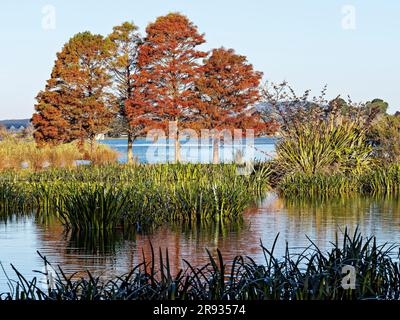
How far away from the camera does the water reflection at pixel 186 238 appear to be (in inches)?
439

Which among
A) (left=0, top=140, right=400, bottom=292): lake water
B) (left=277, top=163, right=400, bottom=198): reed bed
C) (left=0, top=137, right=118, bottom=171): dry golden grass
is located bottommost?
→ (left=0, top=140, right=400, bottom=292): lake water

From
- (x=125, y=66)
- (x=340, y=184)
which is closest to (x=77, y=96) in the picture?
(x=125, y=66)

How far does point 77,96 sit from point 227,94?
8343 mm

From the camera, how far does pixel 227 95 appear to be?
1735 inches

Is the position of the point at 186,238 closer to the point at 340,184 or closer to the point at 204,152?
the point at 340,184

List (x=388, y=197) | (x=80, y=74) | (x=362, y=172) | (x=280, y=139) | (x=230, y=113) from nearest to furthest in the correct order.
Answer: (x=388, y=197) < (x=362, y=172) < (x=280, y=139) < (x=80, y=74) < (x=230, y=113)

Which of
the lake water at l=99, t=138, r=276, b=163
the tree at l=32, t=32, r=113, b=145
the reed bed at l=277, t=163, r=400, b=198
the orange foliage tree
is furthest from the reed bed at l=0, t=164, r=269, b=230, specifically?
the orange foliage tree

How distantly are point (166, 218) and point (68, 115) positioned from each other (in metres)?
25.4

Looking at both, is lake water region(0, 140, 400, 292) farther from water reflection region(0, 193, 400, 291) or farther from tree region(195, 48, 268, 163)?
tree region(195, 48, 268, 163)

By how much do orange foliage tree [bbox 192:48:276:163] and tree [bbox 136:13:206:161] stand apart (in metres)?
1.18

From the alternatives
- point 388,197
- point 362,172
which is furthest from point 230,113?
point 388,197

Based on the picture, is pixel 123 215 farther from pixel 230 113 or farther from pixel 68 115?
pixel 230 113

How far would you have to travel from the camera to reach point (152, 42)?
41625 millimetres

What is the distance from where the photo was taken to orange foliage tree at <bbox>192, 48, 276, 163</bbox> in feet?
141
